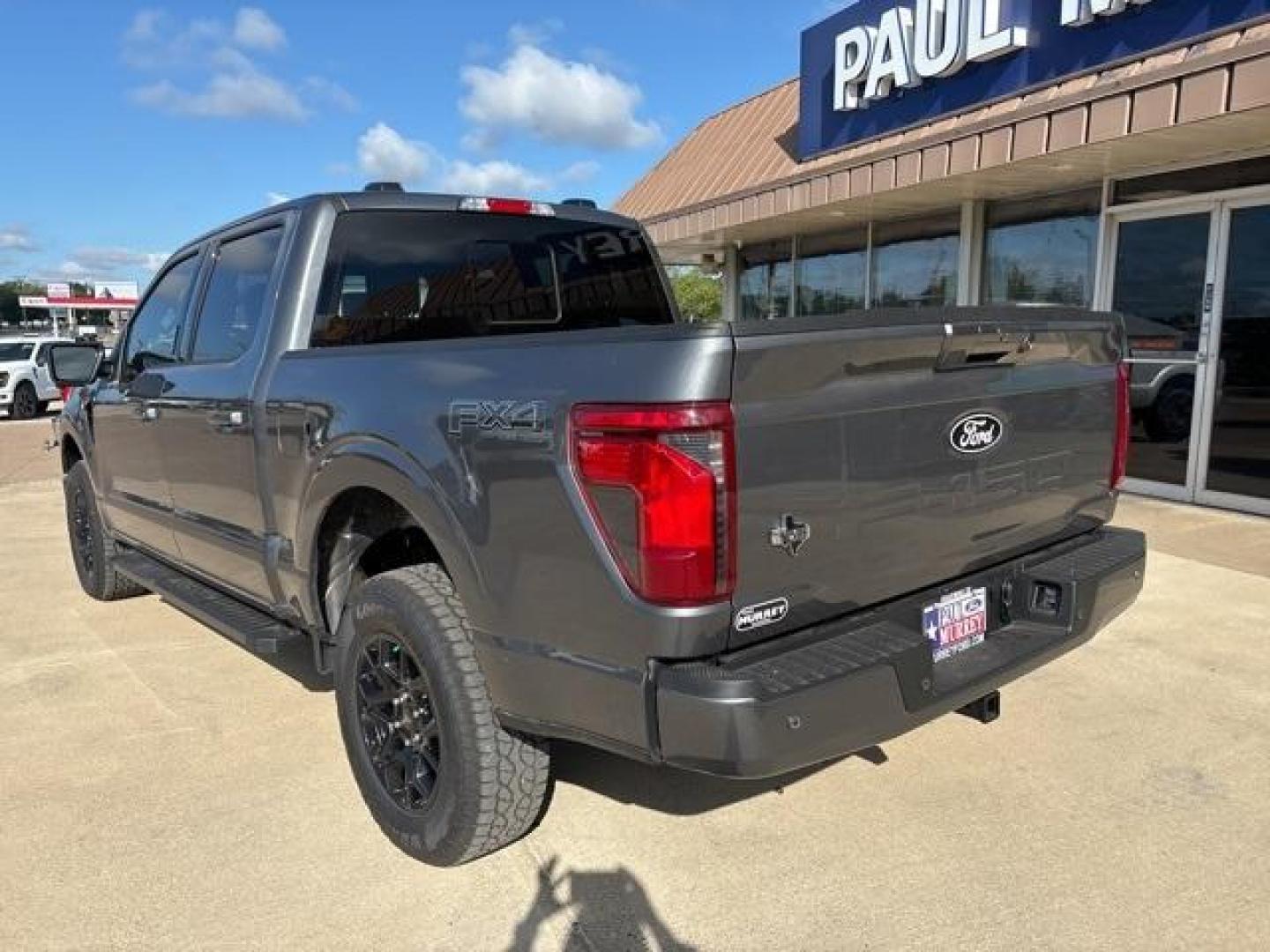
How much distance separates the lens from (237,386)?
139 inches

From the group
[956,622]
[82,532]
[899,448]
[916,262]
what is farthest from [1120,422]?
[916,262]

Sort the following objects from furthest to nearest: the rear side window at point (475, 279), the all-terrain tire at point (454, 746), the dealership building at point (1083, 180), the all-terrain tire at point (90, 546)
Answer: the dealership building at point (1083, 180) → the all-terrain tire at point (90, 546) → the rear side window at point (475, 279) → the all-terrain tire at point (454, 746)

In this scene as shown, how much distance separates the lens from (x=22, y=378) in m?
19.6

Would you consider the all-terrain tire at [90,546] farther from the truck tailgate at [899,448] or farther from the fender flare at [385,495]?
the truck tailgate at [899,448]

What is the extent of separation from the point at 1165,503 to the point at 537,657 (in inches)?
279

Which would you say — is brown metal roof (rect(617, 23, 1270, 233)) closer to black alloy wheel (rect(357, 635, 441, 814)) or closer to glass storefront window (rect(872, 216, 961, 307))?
glass storefront window (rect(872, 216, 961, 307))

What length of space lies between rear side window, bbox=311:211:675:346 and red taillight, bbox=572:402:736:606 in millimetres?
1600

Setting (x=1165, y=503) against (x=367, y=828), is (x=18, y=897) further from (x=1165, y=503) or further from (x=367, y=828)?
(x=1165, y=503)

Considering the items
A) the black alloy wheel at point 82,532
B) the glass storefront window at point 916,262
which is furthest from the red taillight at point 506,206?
the glass storefront window at point 916,262

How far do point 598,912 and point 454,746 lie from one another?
0.58 metres

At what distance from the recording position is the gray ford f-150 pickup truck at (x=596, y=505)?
6.92 ft

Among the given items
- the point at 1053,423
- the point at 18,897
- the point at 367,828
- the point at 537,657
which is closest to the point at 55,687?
the point at 18,897

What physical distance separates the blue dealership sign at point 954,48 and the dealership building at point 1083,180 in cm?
2

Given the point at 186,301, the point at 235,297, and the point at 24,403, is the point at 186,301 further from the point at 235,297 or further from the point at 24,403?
the point at 24,403
